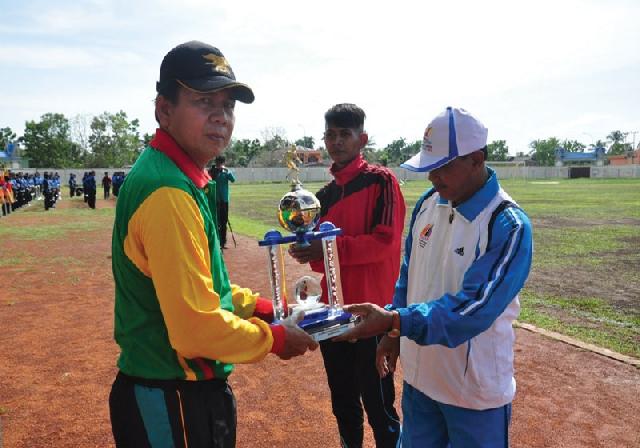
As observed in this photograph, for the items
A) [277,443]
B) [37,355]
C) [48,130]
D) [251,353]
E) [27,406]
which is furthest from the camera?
[48,130]

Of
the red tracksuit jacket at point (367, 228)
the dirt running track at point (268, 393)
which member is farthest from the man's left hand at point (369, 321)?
the dirt running track at point (268, 393)

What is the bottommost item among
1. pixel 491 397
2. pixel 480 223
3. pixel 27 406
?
pixel 27 406

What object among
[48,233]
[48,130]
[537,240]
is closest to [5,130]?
[48,130]

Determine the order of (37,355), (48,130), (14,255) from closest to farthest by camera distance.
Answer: (37,355) < (14,255) < (48,130)

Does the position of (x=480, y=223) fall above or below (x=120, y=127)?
below

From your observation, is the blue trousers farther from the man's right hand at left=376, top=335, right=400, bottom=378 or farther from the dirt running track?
the dirt running track

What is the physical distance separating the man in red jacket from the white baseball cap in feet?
3.45

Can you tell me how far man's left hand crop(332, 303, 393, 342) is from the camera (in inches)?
92.7

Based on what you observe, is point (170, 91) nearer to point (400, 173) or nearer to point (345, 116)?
point (345, 116)

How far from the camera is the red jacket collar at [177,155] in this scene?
2.05 meters

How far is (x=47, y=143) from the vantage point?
79250 mm

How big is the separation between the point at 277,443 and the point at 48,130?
88164mm

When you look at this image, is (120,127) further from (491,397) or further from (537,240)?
(491,397)

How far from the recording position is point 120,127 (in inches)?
3219
